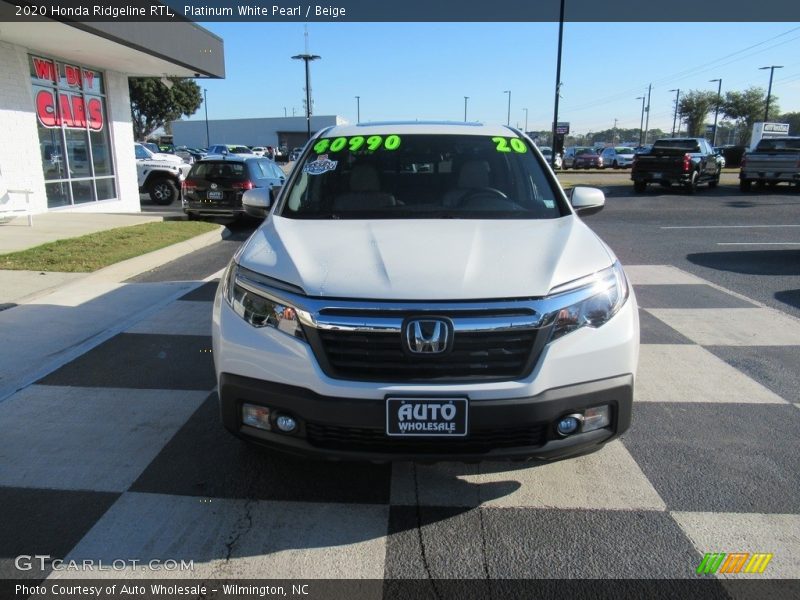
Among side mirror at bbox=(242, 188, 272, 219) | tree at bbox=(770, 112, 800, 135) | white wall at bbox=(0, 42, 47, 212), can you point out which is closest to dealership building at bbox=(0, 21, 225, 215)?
white wall at bbox=(0, 42, 47, 212)

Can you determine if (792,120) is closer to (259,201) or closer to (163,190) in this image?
(163,190)

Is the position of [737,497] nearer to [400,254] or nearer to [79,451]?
[400,254]

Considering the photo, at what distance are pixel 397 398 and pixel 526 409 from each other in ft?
1.74

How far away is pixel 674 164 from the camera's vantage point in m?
21.1

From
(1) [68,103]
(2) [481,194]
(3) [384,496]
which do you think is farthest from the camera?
(1) [68,103]

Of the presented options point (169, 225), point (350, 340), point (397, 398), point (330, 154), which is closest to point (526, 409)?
point (397, 398)

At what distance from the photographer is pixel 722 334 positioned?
19.0 feet

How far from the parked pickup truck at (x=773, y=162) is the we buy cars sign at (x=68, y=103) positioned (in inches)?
821

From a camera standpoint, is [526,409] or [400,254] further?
[400,254]

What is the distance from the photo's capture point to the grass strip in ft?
26.7

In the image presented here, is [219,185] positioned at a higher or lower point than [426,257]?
lower

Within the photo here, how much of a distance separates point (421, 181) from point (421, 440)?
2.04 meters

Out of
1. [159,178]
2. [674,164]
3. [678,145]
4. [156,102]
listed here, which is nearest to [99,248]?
[159,178]

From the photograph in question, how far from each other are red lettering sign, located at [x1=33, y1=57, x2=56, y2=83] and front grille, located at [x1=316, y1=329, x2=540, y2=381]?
14476 mm
